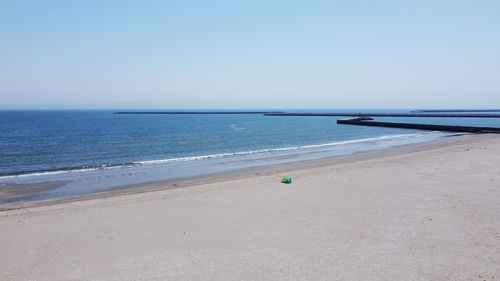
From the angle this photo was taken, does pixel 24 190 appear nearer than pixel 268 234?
No

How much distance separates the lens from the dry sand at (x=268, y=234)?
22.8 feet

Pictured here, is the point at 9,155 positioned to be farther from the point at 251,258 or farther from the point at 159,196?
the point at 251,258

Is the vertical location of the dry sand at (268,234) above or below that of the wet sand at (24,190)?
above

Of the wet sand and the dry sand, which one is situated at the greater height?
the dry sand

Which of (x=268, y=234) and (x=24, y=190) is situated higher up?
(x=268, y=234)

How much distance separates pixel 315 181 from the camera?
16156 millimetres

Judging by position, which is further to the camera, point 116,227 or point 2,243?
point 116,227

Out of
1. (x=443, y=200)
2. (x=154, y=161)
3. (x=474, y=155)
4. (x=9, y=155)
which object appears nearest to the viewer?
(x=443, y=200)

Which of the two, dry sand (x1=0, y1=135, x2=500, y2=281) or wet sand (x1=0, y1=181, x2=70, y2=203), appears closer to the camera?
dry sand (x1=0, y1=135, x2=500, y2=281)

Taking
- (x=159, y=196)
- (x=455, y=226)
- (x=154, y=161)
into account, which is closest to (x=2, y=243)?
(x=159, y=196)

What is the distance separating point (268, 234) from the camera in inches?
354

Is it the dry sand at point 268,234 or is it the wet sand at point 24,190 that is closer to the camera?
the dry sand at point 268,234

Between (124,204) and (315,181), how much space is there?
843 centimetres

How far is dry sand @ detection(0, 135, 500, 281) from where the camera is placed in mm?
6945
